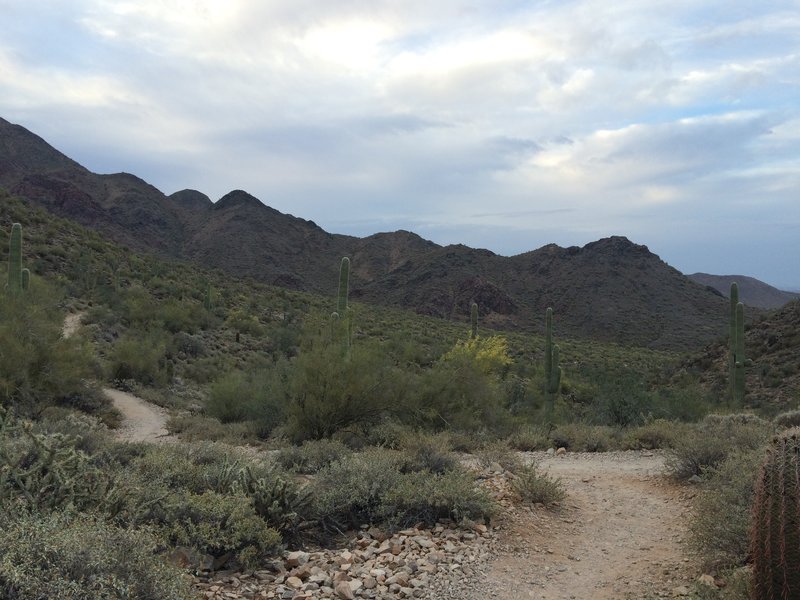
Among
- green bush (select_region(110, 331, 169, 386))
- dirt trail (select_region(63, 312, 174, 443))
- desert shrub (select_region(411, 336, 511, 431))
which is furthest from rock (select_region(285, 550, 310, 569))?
green bush (select_region(110, 331, 169, 386))

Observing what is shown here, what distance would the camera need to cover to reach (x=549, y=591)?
5.85m

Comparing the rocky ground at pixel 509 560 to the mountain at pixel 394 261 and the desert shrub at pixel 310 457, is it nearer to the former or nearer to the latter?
the desert shrub at pixel 310 457

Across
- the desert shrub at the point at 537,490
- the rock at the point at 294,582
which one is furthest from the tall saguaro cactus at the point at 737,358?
the rock at the point at 294,582

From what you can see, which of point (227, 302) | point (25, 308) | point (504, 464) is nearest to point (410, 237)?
point (227, 302)

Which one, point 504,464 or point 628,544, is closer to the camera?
point 628,544

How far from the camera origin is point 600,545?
701 cm

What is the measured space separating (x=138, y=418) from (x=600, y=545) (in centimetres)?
1473

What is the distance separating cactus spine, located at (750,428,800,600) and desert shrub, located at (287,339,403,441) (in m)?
9.03

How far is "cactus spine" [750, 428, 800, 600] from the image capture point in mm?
4301

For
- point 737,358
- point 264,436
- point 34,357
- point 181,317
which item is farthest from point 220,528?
Result: point 181,317

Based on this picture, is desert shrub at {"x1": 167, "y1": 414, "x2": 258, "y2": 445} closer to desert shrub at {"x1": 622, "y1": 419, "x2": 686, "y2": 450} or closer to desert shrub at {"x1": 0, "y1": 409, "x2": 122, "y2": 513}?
desert shrub at {"x1": 0, "y1": 409, "x2": 122, "y2": 513}

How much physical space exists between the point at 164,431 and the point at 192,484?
987 cm

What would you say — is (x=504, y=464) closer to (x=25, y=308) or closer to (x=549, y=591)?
(x=549, y=591)

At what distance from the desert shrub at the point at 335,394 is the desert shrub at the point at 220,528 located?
6.47 m
